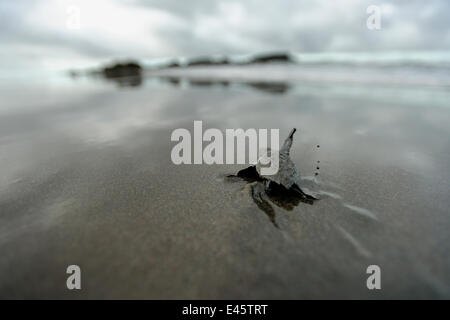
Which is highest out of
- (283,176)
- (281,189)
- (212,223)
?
(283,176)

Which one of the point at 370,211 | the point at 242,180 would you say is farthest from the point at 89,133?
the point at 370,211

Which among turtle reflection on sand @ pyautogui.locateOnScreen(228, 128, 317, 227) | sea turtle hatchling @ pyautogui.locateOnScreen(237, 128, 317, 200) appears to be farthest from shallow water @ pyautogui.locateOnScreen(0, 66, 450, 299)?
sea turtle hatchling @ pyautogui.locateOnScreen(237, 128, 317, 200)

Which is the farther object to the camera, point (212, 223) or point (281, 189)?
point (281, 189)

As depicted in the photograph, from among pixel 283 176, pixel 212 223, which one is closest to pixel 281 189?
pixel 283 176

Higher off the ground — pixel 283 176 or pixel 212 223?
pixel 283 176

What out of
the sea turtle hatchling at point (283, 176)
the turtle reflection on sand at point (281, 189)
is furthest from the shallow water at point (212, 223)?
the sea turtle hatchling at point (283, 176)

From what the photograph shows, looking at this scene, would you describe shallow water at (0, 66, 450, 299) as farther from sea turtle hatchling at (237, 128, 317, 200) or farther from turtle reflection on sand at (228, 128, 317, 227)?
sea turtle hatchling at (237, 128, 317, 200)

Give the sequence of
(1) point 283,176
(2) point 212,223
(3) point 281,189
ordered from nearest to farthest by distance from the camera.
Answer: (2) point 212,223
(1) point 283,176
(3) point 281,189

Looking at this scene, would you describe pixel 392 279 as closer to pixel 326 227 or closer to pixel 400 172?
pixel 326 227

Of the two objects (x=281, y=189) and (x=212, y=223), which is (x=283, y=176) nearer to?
(x=281, y=189)
